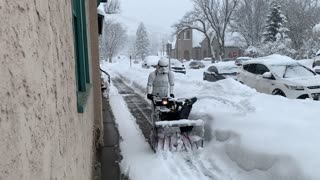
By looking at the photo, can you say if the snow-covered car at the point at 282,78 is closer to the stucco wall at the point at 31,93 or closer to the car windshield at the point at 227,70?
the car windshield at the point at 227,70

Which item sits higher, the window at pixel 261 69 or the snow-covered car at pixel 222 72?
the window at pixel 261 69

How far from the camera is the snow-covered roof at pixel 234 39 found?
65.7 metres

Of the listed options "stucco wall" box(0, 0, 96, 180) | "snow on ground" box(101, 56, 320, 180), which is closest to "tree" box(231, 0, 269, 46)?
"snow on ground" box(101, 56, 320, 180)

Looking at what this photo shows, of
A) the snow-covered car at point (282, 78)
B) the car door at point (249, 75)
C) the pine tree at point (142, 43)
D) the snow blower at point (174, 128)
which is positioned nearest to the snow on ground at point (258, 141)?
the snow blower at point (174, 128)

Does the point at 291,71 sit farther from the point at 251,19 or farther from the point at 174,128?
the point at 251,19

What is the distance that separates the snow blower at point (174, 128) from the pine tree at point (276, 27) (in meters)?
45.1

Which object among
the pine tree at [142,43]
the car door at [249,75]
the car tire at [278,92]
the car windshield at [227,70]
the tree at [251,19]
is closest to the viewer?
the car tire at [278,92]

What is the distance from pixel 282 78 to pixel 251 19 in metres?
45.6

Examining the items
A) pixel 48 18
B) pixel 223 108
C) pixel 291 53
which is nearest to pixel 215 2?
pixel 291 53

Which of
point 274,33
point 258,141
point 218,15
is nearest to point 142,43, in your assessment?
point 218,15

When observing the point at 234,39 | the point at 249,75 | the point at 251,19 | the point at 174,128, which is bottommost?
the point at 174,128

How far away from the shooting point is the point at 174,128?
802 cm

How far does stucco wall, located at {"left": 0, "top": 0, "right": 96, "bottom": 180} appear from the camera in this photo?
1199mm

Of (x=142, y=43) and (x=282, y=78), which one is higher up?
(x=142, y=43)
